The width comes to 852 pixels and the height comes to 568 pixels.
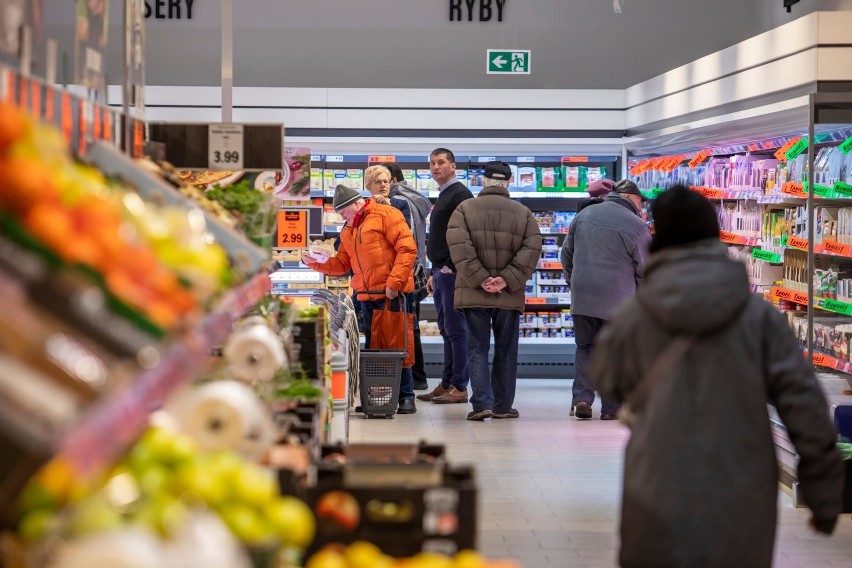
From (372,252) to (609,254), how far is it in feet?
5.46

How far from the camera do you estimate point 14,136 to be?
73.0 inches

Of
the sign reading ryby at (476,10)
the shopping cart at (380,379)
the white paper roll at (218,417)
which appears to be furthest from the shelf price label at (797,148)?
the sign reading ryby at (476,10)

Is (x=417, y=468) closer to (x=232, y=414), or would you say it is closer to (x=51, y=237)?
(x=232, y=414)

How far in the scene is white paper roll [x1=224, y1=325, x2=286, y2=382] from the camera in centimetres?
353

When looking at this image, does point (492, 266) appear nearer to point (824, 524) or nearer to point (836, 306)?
point (836, 306)

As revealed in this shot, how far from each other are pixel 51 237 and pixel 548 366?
950 cm

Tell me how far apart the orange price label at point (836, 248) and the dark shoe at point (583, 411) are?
8.03 feet

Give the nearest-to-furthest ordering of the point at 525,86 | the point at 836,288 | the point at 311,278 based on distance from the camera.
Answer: the point at 836,288, the point at 311,278, the point at 525,86

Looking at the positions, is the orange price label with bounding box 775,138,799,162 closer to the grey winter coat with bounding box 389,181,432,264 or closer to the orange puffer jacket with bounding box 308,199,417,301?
the orange puffer jacket with bounding box 308,199,417,301

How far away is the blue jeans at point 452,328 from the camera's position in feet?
30.9

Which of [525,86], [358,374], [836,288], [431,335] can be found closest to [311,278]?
[431,335]

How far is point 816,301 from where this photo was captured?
716cm

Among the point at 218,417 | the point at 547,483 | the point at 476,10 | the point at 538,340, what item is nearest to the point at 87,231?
the point at 218,417

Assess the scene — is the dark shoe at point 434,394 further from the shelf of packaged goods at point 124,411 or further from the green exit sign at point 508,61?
the shelf of packaged goods at point 124,411
